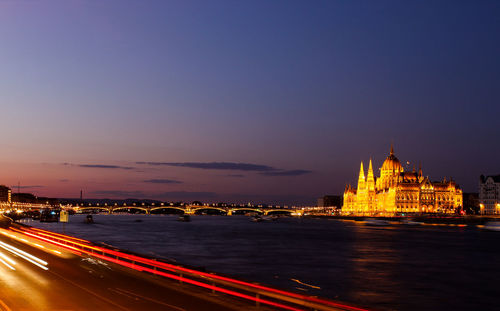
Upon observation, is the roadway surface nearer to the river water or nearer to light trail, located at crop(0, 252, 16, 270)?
light trail, located at crop(0, 252, 16, 270)

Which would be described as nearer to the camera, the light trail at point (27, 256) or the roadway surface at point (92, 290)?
the roadway surface at point (92, 290)

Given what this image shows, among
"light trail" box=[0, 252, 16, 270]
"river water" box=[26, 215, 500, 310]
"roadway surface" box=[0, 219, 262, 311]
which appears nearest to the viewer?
"roadway surface" box=[0, 219, 262, 311]

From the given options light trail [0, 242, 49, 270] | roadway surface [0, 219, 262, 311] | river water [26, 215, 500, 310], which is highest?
roadway surface [0, 219, 262, 311]

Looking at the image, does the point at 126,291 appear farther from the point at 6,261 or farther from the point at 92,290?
the point at 6,261

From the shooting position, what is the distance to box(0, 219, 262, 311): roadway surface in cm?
1866

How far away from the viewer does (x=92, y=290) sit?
22.1m

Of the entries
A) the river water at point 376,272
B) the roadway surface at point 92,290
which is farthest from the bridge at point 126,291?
the river water at point 376,272

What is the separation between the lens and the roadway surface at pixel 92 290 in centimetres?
1866

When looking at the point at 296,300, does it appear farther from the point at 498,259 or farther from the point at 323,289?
the point at 498,259

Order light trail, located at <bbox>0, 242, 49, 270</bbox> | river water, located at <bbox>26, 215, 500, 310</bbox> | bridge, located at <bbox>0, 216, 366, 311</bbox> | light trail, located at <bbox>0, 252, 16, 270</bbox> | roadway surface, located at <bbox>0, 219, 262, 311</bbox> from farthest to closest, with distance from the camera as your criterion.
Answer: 1. river water, located at <bbox>26, 215, 500, 310</bbox>
2. light trail, located at <bbox>0, 242, 49, 270</bbox>
3. light trail, located at <bbox>0, 252, 16, 270</bbox>
4. roadway surface, located at <bbox>0, 219, 262, 311</bbox>
5. bridge, located at <bbox>0, 216, 366, 311</bbox>

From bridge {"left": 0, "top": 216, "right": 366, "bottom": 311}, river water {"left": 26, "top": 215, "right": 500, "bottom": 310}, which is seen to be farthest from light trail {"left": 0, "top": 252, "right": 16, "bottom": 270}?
river water {"left": 26, "top": 215, "right": 500, "bottom": 310}

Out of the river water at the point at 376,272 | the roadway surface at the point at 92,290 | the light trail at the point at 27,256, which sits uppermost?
the roadway surface at the point at 92,290

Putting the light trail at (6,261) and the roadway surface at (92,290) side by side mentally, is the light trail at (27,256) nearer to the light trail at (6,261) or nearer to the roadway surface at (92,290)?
the roadway surface at (92,290)

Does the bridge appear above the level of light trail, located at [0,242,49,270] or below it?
above
